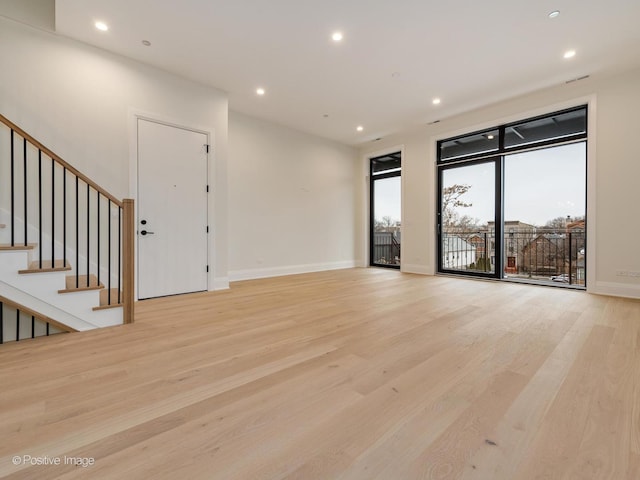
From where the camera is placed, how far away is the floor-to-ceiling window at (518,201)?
4.58 m

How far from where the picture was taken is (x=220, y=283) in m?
4.58

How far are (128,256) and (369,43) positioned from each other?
358 centimetres

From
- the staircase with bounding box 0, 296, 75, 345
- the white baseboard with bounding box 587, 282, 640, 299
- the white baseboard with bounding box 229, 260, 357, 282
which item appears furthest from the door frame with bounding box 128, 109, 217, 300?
the white baseboard with bounding box 587, 282, 640, 299

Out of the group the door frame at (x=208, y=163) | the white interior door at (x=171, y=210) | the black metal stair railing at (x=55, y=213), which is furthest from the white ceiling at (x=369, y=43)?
the black metal stair railing at (x=55, y=213)

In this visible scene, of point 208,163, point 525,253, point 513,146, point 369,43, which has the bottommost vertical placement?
point 525,253

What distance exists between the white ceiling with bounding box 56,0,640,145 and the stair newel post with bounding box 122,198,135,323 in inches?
81.2

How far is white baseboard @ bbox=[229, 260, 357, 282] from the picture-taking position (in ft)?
17.6

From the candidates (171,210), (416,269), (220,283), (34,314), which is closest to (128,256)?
(34,314)

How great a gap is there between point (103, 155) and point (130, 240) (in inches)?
61.7

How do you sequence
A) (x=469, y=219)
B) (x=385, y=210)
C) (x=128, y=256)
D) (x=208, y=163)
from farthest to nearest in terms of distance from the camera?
(x=385, y=210) → (x=469, y=219) → (x=208, y=163) → (x=128, y=256)

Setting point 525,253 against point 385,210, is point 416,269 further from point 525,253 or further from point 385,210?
point 525,253

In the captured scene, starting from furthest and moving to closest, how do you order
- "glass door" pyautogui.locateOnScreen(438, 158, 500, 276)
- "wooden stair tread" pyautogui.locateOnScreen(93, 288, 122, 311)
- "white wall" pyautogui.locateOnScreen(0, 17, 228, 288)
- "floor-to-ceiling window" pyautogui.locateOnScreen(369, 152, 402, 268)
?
"floor-to-ceiling window" pyautogui.locateOnScreen(369, 152, 402, 268) < "glass door" pyautogui.locateOnScreen(438, 158, 500, 276) < "white wall" pyautogui.locateOnScreen(0, 17, 228, 288) < "wooden stair tread" pyautogui.locateOnScreen(93, 288, 122, 311)

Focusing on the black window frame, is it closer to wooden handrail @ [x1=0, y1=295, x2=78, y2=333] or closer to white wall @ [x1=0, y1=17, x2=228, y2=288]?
white wall @ [x1=0, y1=17, x2=228, y2=288]

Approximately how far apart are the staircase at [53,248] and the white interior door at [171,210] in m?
0.41
